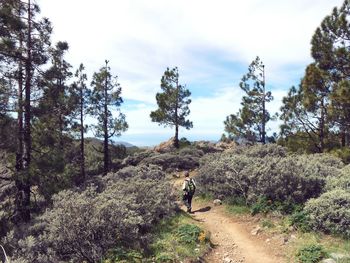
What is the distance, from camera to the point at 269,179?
→ 13.4 meters

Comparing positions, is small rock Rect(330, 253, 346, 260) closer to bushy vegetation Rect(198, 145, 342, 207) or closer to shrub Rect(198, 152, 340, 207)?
shrub Rect(198, 152, 340, 207)

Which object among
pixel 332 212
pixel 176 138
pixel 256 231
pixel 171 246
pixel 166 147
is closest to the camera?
pixel 171 246

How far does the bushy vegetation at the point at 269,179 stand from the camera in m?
12.8

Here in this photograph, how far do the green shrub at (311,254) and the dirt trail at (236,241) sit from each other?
496 mm

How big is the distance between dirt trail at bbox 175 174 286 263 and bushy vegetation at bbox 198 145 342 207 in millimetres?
1132

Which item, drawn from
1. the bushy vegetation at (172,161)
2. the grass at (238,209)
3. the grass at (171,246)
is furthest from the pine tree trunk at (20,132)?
the bushy vegetation at (172,161)

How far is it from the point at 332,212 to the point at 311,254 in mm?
1798

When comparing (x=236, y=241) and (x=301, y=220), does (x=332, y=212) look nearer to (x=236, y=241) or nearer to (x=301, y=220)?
(x=301, y=220)

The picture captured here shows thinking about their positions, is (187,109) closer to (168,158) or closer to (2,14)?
(168,158)

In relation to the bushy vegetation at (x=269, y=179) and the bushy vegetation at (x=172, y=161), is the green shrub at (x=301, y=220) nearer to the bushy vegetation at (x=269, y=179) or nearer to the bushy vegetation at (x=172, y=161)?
the bushy vegetation at (x=269, y=179)

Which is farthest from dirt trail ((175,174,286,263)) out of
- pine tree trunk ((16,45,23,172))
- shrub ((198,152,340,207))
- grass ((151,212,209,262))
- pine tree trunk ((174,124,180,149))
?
pine tree trunk ((174,124,180,149))

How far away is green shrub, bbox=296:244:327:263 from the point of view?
28.9ft

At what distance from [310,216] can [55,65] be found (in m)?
12.5

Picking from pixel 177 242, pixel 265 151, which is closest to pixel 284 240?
pixel 177 242
